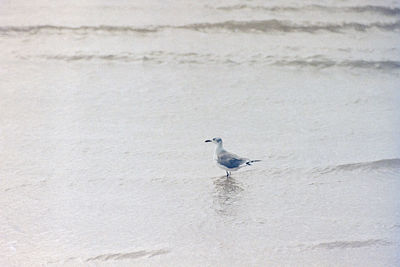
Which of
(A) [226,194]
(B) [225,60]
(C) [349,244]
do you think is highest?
(B) [225,60]

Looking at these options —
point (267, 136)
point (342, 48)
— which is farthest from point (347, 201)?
point (342, 48)

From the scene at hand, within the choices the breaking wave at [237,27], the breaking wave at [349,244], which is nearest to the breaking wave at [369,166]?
the breaking wave at [349,244]

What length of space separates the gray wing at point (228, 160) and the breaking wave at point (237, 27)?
0.28m

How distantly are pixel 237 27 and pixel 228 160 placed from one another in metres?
0.31

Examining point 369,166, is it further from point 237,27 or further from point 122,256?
point 122,256

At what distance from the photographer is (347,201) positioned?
112cm

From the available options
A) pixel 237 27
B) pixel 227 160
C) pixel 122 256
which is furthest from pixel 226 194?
pixel 237 27

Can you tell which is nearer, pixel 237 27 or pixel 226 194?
pixel 226 194

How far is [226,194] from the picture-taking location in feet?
3.61

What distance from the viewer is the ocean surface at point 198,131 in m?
1.05

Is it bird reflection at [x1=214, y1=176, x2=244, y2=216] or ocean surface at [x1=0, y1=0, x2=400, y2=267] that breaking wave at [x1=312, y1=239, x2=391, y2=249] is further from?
bird reflection at [x1=214, y1=176, x2=244, y2=216]

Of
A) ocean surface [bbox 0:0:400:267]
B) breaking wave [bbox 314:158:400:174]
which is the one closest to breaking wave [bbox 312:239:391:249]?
ocean surface [bbox 0:0:400:267]

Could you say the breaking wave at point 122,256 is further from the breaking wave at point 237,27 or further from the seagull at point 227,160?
the breaking wave at point 237,27

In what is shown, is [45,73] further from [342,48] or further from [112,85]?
[342,48]
